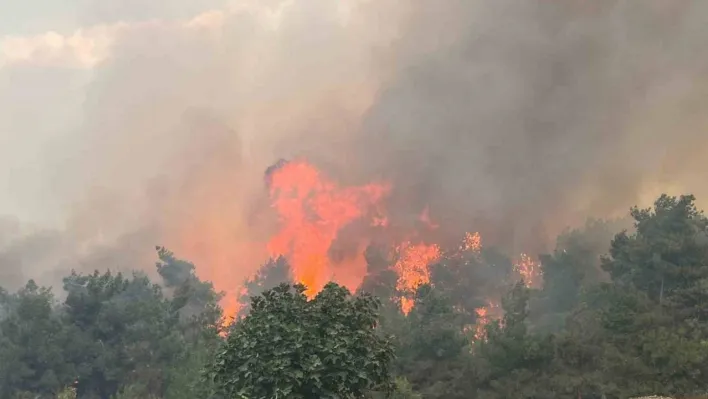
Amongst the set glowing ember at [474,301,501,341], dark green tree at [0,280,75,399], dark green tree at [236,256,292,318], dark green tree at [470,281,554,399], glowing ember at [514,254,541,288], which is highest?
dark green tree at [236,256,292,318]

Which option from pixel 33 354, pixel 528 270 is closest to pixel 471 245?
pixel 528 270

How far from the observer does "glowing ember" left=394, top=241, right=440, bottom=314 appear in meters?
75.7

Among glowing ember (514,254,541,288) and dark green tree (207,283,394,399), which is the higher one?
glowing ember (514,254,541,288)

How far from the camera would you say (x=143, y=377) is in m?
42.0

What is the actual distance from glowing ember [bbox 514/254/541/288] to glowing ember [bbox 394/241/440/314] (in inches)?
460

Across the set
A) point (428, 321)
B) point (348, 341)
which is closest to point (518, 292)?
point (428, 321)

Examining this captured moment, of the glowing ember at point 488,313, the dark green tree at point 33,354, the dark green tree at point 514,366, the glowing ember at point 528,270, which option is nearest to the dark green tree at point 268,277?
the glowing ember at point 488,313

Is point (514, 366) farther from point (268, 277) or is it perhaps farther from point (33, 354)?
point (268, 277)

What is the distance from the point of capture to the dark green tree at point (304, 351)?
13.5 metres

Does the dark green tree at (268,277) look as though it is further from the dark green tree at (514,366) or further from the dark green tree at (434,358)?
the dark green tree at (514,366)

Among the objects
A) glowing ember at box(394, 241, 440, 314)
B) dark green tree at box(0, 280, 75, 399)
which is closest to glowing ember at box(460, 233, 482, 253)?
glowing ember at box(394, 241, 440, 314)

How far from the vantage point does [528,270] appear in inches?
3177

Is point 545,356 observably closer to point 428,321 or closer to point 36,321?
point 428,321

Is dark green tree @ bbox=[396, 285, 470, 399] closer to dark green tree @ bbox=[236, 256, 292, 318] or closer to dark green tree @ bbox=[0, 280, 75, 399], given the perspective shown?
dark green tree @ bbox=[0, 280, 75, 399]
